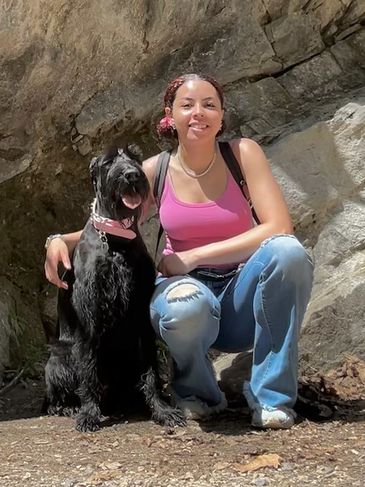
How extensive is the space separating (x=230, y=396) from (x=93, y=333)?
2.63 ft

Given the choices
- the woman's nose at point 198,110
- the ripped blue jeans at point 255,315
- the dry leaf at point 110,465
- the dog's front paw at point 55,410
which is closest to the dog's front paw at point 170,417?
the ripped blue jeans at point 255,315

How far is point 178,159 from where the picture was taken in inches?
136

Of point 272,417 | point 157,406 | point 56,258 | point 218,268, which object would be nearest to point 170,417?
point 157,406

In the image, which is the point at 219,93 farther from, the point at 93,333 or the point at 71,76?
the point at 71,76

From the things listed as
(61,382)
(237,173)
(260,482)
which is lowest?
(260,482)

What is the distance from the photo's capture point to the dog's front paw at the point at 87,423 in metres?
3.29

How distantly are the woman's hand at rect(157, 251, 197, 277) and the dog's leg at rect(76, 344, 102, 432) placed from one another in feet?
1.61

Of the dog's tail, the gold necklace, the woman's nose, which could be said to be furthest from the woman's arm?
the dog's tail

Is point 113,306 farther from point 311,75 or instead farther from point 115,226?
point 311,75

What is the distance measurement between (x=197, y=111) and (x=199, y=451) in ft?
4.73

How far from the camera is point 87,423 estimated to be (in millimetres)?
3299

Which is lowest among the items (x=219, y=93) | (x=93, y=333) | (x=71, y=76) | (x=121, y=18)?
(x=93, y=333)

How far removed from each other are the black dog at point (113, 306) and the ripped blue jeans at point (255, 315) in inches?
5.4

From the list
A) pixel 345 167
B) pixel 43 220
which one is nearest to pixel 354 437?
pixel 345 167
